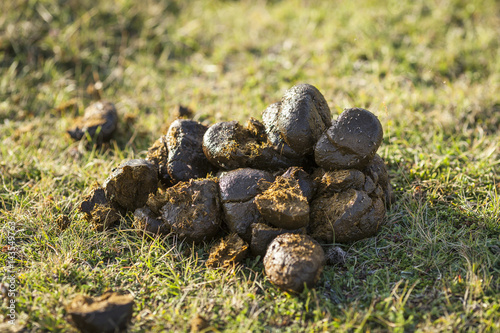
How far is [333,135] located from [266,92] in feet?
8.84

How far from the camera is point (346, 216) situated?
3156 millimetres

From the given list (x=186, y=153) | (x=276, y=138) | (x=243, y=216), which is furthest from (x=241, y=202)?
(x=186, y=153)

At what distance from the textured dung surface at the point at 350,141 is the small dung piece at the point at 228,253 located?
912 mm

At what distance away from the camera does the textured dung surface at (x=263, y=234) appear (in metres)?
3.08

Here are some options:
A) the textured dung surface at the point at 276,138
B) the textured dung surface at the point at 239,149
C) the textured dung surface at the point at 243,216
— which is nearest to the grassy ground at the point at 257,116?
the textured dung surface at the point at 243,216

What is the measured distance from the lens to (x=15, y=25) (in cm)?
662

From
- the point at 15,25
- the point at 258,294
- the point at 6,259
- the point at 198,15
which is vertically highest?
the point at 15,25

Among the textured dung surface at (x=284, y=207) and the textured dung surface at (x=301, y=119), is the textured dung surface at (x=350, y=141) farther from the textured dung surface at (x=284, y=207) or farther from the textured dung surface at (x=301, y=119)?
the textured dung surface at (x=284, y=207)

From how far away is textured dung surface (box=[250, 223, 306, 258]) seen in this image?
10.1 ft

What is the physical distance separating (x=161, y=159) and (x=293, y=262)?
159cm

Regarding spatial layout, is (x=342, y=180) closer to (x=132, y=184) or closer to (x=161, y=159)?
(x=161, y=159)

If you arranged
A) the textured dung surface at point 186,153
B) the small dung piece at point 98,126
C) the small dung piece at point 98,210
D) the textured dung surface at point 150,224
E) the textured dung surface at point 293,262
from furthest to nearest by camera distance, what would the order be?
the small dung piece at point 98,126
the textured dung surface at point 186,153
the small dung piece at point 98,210
the textured dung surface at point 150,224
the textured dung surface at point 293,262

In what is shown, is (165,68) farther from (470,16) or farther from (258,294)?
(470,16)

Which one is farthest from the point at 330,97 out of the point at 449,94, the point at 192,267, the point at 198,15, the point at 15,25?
the point at 15,25
